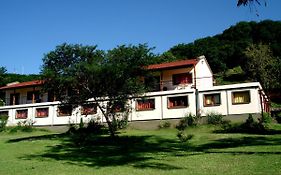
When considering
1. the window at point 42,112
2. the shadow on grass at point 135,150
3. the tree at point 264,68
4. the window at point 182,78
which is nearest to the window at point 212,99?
the window at point 182,78

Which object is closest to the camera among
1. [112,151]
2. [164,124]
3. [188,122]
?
[112,151]

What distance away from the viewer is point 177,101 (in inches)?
1489

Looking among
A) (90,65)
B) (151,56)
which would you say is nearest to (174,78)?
(151,56)

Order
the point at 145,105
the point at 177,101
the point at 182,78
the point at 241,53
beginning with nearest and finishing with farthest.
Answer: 1. the point at 177,101
2. the point at 145,105
3. the point at 182,78
4. the point at 241,53

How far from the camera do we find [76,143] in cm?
2828

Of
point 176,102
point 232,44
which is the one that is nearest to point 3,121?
point 176,102

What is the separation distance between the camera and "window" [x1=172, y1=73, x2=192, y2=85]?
4144cm

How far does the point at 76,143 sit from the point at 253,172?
1653 cm

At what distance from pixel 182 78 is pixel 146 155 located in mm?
21787

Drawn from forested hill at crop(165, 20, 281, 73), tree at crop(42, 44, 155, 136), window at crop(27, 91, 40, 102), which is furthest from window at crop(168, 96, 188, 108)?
forested hill at crop(165, 20, 281, 73)

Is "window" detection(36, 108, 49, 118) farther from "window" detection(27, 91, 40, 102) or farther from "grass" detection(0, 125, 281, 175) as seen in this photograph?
"grass" detection(0, 125, 281, 175)

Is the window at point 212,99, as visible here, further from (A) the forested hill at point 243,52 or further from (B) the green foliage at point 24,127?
(A) the forested hill at point 243,52

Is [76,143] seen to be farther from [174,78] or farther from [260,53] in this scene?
[260,53]

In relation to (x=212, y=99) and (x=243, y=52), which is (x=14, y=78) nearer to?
(x=243, y=52)
